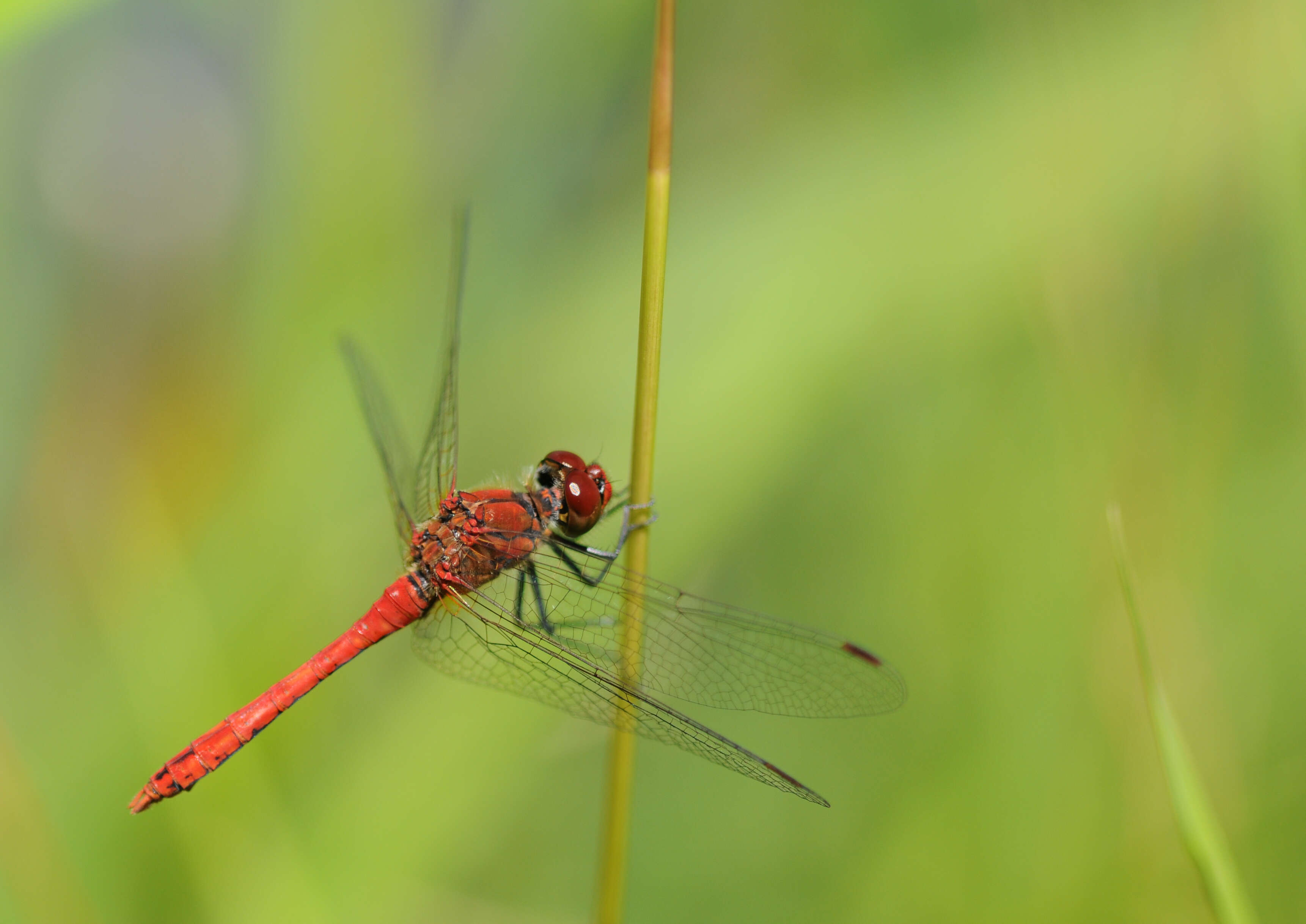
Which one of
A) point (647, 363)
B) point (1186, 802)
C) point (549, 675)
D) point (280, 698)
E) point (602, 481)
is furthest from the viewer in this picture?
point (602, 481)

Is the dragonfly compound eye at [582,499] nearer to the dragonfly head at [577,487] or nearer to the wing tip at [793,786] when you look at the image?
the dragonfly head at [577,487]

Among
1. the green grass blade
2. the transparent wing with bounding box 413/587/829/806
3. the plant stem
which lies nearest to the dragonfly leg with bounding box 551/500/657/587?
the transparent wing with bounding box 413/587/829/806

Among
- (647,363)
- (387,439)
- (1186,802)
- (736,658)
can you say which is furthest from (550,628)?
(1186,802)

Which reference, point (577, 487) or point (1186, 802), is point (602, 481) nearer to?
point (577, 487)

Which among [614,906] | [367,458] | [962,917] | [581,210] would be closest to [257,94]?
[581,210]

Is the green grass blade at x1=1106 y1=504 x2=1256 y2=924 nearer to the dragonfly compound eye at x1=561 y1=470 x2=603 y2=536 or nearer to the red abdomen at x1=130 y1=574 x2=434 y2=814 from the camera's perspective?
the dragonfly compound eye at x1=561 y1=470 x2=603 y2=536

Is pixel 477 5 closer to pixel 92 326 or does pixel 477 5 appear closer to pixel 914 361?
pixel 92 326
